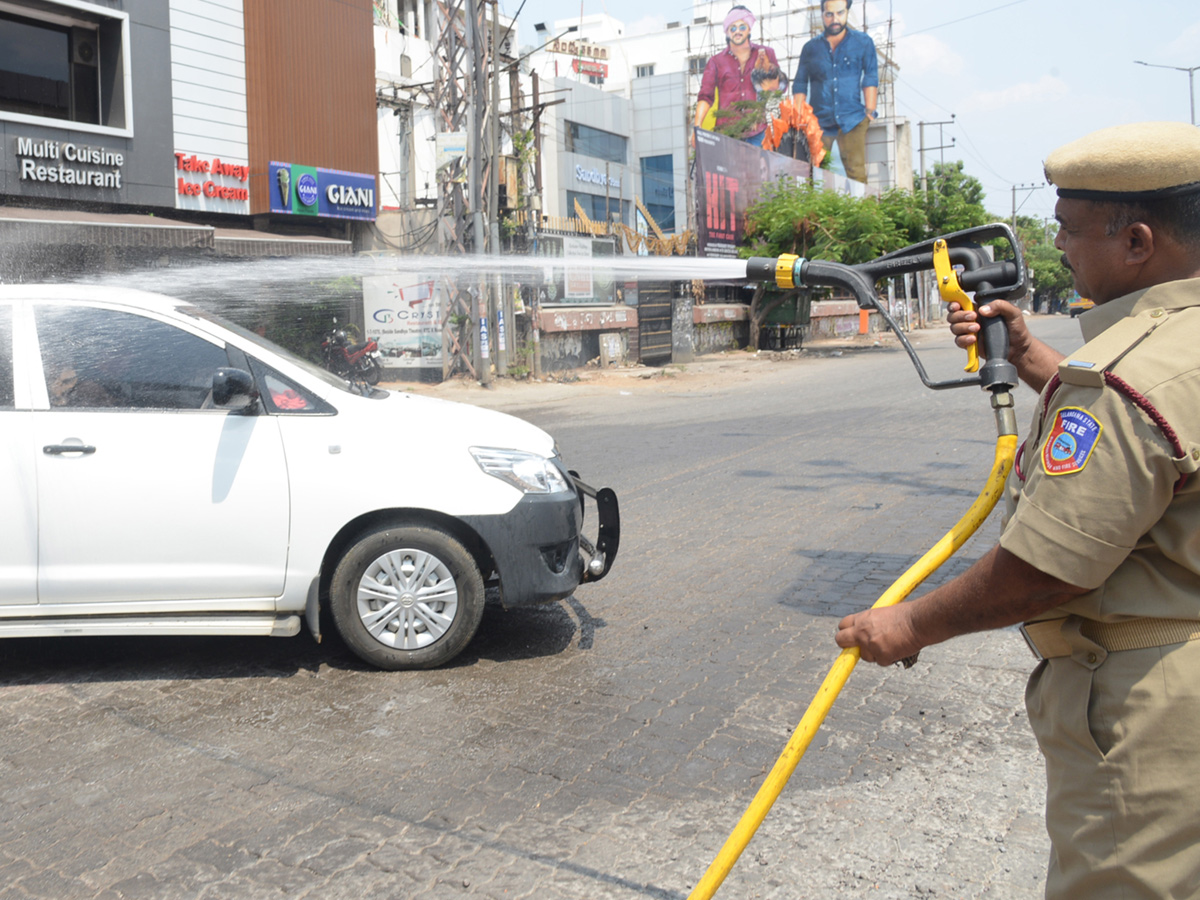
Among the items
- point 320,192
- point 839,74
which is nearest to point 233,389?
point 320,192

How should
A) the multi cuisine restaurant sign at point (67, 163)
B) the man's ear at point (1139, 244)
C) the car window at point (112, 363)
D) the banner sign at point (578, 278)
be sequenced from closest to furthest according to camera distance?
the man's ear at point (1139, 244), the car window at point (112, 363), the multi cuisine restaurant sign at point (67, 163), the banner sign at point (578, 278)

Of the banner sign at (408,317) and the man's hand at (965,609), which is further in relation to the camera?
the banner sign at (408,317)

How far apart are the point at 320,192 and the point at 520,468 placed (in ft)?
51.6

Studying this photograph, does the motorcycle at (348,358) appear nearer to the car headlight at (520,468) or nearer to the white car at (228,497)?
the white car at (228,497)

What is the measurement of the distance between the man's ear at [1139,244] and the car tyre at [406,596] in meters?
3.56

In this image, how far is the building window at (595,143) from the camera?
147ft

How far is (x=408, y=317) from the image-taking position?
71.4 ft

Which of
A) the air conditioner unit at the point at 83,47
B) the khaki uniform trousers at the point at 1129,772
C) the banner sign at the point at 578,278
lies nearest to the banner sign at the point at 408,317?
the banner sign at the point at 578,278

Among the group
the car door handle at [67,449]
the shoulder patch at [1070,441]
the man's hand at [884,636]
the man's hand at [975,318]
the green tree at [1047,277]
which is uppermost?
the green tree at [1047,277]

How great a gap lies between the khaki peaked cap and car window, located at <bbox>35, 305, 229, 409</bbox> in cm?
405

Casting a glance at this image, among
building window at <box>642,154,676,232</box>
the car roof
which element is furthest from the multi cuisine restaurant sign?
building window at <box>642,154,676,232</box>

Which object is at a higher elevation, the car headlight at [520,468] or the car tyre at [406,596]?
the car headlight at [520,468]

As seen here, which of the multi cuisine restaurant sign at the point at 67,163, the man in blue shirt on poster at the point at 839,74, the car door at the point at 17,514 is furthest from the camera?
the man in blue shirt on poster at the point at 839,74

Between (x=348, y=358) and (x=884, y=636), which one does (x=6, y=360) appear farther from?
(x=348, y=358)
